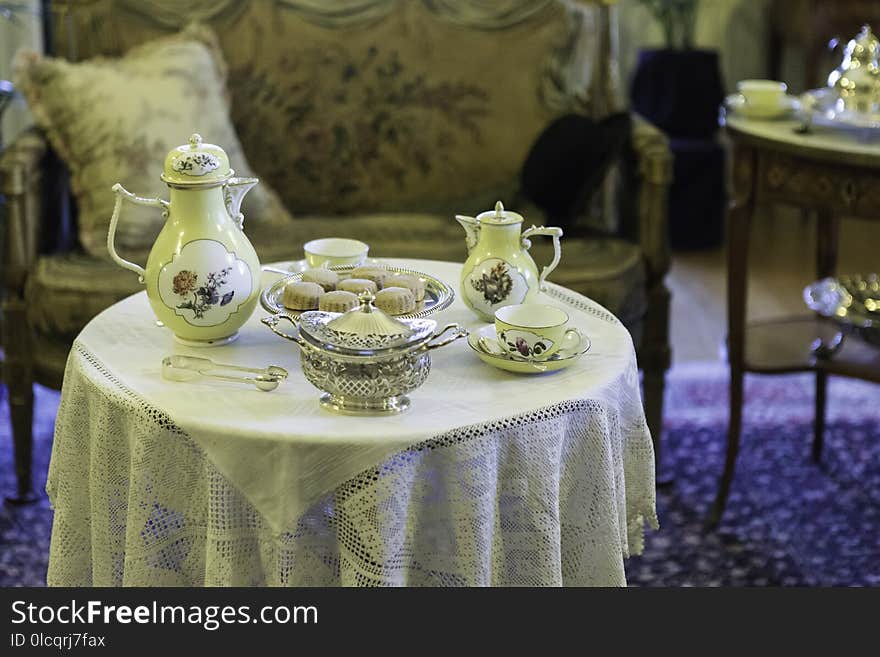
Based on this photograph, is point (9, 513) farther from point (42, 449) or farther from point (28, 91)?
point (28, 91)

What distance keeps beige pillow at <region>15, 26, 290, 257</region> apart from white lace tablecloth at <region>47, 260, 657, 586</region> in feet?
3.55

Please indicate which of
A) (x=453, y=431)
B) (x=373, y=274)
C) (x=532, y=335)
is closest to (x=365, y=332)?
(x=453, y=431)

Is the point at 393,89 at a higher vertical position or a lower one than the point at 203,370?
higher

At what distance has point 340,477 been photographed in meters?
1.39

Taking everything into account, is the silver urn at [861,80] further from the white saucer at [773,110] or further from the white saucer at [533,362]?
the white saucer at [533,362]

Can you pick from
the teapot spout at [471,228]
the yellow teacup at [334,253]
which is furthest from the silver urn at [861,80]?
the yellow teacup at [334,253]

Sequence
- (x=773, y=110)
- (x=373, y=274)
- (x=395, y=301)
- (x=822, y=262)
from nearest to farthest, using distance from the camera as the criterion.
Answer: (x=395, y=301)
(x=373, y=274)
(x=773, y=110)
(x=822, y=262)

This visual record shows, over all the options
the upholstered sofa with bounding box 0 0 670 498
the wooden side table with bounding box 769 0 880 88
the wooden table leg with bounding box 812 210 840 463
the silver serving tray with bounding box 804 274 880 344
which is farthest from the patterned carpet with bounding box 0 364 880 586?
the wooden side table with bounding box 769 0 880 88

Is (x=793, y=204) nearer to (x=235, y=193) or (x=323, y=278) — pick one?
(x=323, y=278)

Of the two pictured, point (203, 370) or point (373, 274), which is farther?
point (373, 274)

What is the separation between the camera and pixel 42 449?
281cm

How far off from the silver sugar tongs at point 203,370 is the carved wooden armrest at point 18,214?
1111 mm

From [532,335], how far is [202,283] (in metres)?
0.44

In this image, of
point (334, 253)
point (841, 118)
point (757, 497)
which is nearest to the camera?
point (334, 253)
